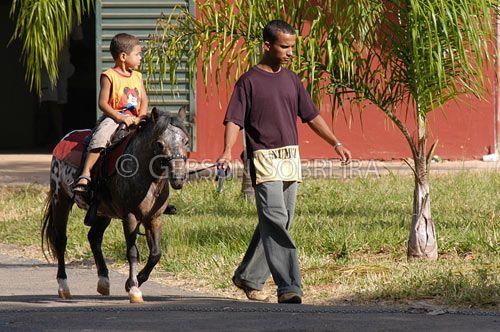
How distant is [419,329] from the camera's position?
23.0 feet

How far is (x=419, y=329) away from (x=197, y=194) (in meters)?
A: 6.79

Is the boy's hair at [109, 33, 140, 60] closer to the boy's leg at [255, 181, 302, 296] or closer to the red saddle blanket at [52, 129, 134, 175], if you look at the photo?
the red saddle blanket at [52, 129, 134, 175]

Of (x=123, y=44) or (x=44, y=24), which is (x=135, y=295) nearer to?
(x=123, y=44)

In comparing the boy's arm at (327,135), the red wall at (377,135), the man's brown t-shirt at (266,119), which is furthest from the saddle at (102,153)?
the red wall at (377,135)

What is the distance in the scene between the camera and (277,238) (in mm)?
8070

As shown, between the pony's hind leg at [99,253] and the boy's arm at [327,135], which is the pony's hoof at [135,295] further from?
the boy's arm at [327,135]

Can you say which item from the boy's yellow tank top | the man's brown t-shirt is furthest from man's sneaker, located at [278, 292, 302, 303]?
the boy's yellow tank top

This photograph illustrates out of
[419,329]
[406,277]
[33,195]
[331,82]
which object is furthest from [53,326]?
[33,195]

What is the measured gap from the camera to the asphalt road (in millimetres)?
7117

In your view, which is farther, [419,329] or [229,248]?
[229,248]

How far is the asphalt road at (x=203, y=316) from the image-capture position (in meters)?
7.12

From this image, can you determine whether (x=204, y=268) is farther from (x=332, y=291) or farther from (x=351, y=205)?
(x=351, y=205)

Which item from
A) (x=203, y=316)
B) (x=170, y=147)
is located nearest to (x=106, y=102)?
(x=170, y=147)

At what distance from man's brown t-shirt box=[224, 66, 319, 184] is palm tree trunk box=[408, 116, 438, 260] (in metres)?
1.96
